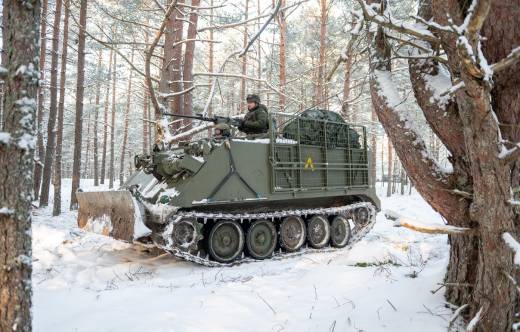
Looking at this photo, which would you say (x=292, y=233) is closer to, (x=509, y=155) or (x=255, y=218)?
(x=255, y=218)

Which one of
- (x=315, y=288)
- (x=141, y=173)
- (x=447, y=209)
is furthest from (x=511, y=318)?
(x=141, y=173)

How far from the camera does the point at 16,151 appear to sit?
2.62 meters

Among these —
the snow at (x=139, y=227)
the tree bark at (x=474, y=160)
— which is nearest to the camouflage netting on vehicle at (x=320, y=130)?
the snow at (x=139, y=227)

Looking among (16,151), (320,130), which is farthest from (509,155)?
(320,130)

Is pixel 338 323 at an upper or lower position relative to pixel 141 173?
lower

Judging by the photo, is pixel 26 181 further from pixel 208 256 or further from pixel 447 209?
pixel 208 256

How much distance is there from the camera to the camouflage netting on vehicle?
846 centimetres

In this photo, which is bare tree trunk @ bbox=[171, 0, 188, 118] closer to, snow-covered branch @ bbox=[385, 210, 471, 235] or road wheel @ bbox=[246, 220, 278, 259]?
road wheel @ bbox=[246, 220, 278, 259]

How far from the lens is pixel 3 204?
258 cm

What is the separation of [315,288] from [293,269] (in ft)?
7.65

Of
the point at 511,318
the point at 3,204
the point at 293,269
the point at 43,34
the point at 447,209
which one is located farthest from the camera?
the point at 43,34

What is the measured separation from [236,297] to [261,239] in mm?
3791

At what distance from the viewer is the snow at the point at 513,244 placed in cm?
252

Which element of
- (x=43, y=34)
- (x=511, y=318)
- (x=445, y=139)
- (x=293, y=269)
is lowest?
(x=293, y=269)
